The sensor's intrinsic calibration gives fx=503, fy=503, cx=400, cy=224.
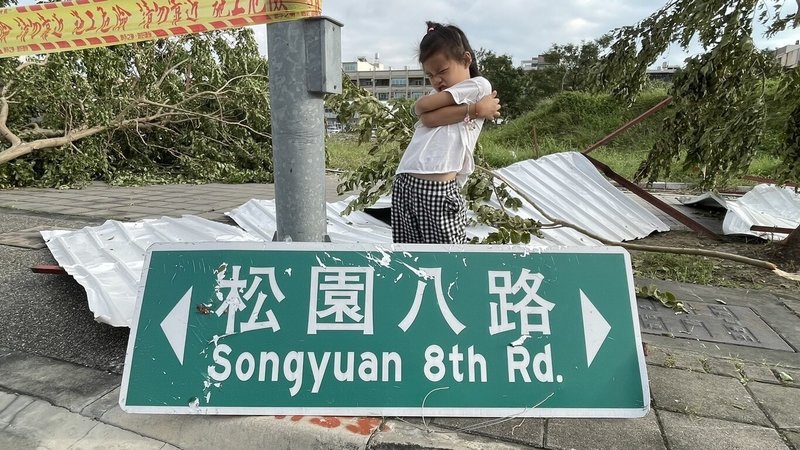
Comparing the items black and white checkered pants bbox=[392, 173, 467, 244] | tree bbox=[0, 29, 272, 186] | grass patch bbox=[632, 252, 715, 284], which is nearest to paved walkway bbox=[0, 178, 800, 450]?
black and white checkered pants bbox=[392, 173, 467, 244]

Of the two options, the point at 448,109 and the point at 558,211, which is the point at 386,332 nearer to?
the point at 448,109

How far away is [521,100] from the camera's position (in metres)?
37.0

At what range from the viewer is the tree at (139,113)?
6.99 m

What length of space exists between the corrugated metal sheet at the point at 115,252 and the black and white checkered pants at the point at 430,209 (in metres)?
1.30

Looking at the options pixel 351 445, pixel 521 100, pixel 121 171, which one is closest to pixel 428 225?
pixel 351 445

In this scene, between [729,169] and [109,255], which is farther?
[729,169]

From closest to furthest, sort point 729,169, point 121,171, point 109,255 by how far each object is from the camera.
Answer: point 109,255
point 729,169
point 121,171

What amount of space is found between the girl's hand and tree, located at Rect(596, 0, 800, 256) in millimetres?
2275

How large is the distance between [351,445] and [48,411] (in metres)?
1.09

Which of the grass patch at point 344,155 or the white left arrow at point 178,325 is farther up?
the grass patch at point 344,155

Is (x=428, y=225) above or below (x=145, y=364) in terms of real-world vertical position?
above

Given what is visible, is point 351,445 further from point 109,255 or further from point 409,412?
point 109,255

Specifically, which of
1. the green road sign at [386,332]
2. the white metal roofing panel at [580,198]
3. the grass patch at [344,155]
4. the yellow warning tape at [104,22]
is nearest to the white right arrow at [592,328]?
the green road sign at [386,332]

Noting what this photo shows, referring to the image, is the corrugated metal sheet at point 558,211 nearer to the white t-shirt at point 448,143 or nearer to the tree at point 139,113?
the white t-shirt at point 448,143
